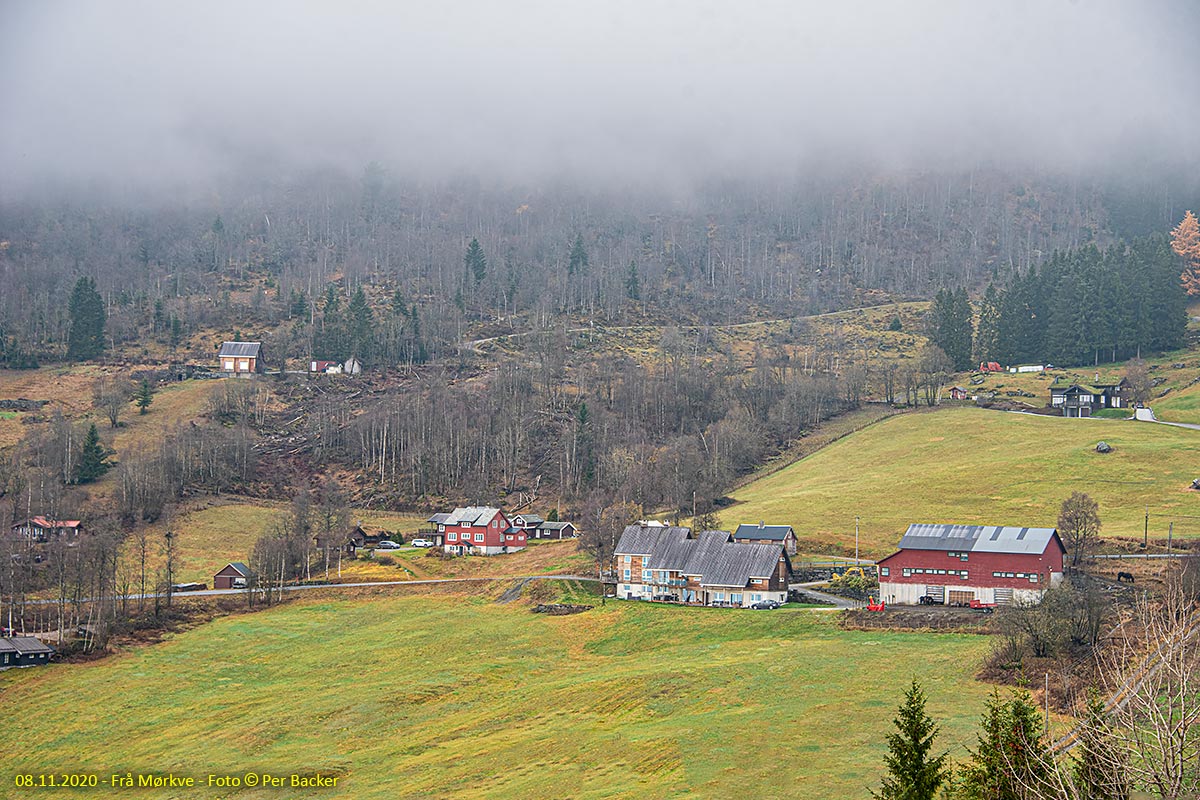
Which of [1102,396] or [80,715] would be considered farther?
[1102,396]

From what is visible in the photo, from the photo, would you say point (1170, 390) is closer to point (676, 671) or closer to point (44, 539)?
point (676, 671)

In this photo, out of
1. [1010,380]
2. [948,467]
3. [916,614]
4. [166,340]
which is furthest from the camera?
[166,340]

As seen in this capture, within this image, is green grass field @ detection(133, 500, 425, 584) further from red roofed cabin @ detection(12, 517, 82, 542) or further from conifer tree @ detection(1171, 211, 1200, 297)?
conifer tree @ detection(1171, 211, 1200, 297)

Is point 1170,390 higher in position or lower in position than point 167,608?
higher

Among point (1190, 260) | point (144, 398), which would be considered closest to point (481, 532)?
point (144, 398)

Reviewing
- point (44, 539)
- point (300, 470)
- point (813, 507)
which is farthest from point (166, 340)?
point (813, 507)

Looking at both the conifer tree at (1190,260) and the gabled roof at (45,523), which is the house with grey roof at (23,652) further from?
the conifer tree at (1190,260)

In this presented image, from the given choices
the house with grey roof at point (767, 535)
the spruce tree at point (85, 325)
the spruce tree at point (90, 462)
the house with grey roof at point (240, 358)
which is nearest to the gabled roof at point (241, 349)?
the house with grey roof at point (240, 358)
